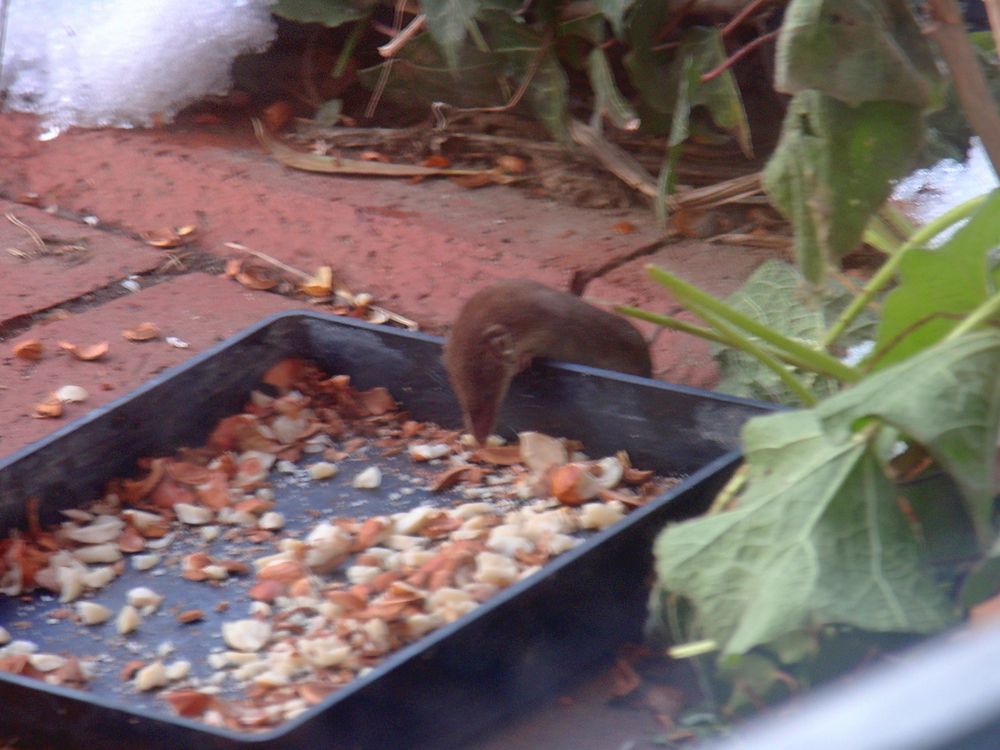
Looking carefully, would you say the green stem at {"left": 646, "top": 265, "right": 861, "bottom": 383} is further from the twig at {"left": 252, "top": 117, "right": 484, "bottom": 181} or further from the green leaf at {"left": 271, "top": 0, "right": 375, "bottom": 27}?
the green leaf at {"left": 271, "top": 0, "right": 375, "bottom": 27}

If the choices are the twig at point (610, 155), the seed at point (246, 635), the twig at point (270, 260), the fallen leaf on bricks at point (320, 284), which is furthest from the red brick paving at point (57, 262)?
the seed at point (246, 635)

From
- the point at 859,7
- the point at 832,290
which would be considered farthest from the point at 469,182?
the point at 859,7

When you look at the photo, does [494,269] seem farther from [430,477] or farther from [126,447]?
[126,447]

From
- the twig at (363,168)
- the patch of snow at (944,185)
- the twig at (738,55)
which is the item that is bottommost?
the twig at (363,168)

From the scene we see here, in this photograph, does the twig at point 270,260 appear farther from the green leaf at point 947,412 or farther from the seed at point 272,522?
the green leaf at point 947,412

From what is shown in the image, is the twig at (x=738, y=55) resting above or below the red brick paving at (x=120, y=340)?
above

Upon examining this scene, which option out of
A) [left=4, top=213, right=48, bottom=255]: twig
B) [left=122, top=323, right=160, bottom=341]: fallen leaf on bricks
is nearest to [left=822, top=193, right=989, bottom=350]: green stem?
[left=122, top=323, right=160, bottom=341]: fallen leaf on bricks
